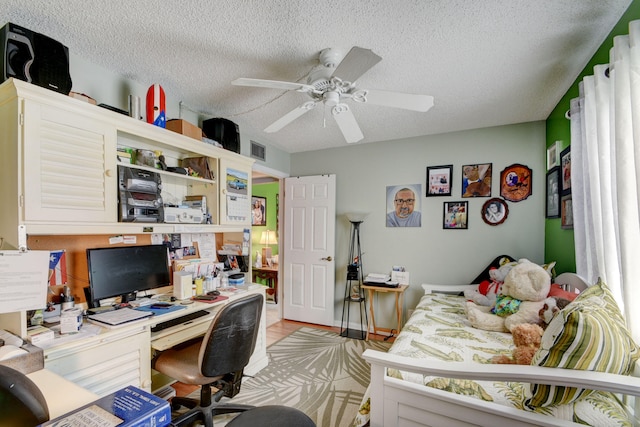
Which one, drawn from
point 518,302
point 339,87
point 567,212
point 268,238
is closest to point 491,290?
point 518,302

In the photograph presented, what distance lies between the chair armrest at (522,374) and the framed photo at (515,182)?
89.3 inches

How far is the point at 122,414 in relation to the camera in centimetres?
72

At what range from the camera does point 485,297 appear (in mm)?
2508

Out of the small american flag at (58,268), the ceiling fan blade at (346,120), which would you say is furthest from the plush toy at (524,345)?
the small american flag at (58,268)

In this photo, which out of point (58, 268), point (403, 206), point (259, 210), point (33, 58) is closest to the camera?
point (33, 58)

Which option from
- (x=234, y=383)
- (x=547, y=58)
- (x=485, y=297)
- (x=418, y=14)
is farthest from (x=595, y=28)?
(x=234, y=383)

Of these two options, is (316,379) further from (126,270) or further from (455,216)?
(455,216)

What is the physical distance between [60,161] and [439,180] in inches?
131

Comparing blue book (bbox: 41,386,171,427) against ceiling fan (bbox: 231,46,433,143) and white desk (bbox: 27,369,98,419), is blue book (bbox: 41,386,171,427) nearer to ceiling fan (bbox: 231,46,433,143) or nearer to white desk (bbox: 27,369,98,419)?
white desk (bbox: 27,369,98,419)

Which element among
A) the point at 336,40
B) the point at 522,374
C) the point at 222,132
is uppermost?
the point at 336,40

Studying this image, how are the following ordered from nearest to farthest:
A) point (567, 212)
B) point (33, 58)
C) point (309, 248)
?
1. point (33, 58)
2. point (567, 212)
3. point (309, 248)

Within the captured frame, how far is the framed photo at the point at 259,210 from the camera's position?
5.35m

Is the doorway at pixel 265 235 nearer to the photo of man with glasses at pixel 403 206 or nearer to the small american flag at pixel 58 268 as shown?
the photo of man with glasses at pixel 403 206

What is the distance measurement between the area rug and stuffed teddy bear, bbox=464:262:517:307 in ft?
3.71
